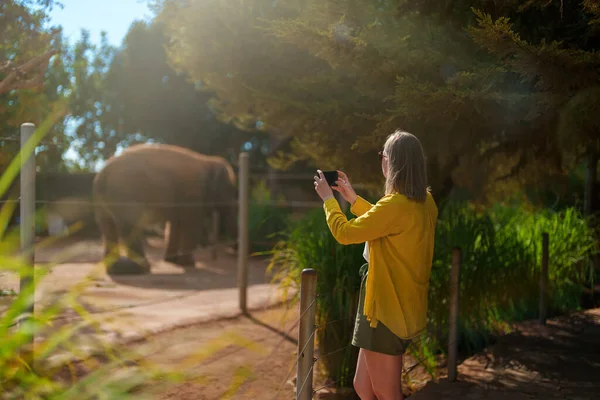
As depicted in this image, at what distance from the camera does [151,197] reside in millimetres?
10203

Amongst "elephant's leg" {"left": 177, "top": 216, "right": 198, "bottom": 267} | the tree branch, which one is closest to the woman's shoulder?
the tree branch

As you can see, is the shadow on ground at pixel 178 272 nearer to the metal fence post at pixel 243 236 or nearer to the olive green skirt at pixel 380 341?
the metal fence post at pixel 243 236

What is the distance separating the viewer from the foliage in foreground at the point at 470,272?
440cm

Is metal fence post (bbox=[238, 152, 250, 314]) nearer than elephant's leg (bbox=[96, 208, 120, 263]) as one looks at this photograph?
Yes

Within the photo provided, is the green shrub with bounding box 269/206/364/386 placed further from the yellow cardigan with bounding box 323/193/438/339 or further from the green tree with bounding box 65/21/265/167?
the green tree with bounding box 65/21/265/167

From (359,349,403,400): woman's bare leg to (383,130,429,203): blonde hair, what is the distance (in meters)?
0.70

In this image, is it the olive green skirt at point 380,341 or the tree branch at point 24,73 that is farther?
the tree branch at point 24,73

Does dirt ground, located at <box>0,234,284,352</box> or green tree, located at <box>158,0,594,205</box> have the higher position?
green tree, located at <box>158,0,594,205</box>

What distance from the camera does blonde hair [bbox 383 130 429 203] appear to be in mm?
2801

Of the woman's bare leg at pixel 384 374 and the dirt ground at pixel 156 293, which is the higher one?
the woman's bare leg at pixel 384 374

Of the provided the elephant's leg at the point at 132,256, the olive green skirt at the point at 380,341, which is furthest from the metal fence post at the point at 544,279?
the elephant's leg at the point at 132,256

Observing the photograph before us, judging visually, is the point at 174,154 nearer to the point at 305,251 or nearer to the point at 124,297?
the point at 124,297

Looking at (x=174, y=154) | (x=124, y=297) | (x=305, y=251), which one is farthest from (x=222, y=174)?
(x=305, y=251)

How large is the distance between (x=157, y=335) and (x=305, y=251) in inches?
62.2
